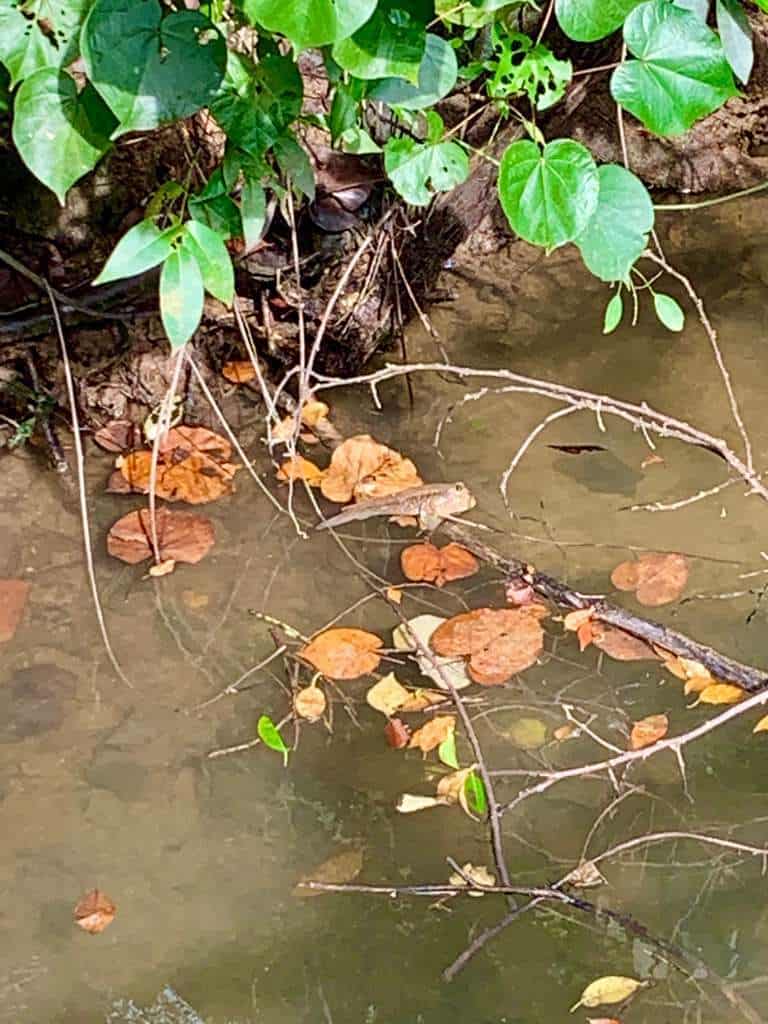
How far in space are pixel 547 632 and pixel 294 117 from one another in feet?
2.58

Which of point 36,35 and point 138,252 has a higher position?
point 36,35

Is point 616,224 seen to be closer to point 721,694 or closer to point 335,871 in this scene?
point 721,694

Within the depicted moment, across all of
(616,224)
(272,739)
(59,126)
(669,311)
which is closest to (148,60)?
(59,126)

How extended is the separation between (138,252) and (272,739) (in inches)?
26.9

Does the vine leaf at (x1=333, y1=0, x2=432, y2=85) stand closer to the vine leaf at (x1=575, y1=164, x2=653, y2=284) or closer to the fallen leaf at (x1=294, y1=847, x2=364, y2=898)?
the vine leaf at (x1=575, y1=164, x2=653, y2=284)

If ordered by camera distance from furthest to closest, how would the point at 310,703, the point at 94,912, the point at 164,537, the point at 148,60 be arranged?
the point at 164,537, the point at 310,703, the point at 94,912, the point at 148,60

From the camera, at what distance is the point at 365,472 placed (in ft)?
6.51

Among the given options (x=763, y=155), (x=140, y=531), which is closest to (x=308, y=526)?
(x=140, y=531)

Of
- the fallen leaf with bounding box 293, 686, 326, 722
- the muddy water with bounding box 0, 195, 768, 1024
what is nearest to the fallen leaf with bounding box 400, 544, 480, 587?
the muddy water with bounding box 0, 195, 768, 1024

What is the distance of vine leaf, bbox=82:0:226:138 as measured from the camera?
1.05m

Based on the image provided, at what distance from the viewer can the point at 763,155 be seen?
2.90 metres

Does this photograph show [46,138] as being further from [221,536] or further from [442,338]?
[442,338]

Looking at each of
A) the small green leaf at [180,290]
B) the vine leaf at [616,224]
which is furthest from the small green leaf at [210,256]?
the vine leaf at [616,224]

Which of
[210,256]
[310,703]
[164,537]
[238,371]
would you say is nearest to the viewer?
[210,256]
